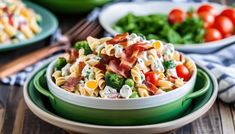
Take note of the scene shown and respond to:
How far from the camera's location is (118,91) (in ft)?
6.90

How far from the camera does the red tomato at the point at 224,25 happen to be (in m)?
3.12

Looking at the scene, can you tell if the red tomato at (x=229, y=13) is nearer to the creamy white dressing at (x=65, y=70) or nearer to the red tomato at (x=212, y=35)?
the red tomato at (x=212, y=35)

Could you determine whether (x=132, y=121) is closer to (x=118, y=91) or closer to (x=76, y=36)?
(x=118, y=91)

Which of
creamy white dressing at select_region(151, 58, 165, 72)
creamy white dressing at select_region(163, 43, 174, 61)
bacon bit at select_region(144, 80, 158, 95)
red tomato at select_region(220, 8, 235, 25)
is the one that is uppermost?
creamy white dressing at select_region(151, 58, 165, 72)

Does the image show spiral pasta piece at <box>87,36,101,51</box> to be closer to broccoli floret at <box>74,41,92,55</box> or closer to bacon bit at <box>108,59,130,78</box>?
broccoli floret at <box>74,41,92,55</box>

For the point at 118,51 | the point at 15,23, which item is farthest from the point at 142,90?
the point at 15,23

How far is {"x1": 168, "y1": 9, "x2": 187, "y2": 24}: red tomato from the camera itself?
10.3ft

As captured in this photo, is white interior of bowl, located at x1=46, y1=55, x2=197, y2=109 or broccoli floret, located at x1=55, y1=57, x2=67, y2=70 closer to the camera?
white interior of bowl, located at x1=46, y1=55, x2=197, y2=109

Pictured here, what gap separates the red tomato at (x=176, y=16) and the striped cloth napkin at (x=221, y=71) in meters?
0.30

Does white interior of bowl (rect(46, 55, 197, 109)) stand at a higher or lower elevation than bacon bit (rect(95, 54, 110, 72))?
lower

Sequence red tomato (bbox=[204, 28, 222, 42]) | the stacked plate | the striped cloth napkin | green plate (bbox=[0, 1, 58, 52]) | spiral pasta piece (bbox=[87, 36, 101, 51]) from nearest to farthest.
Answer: the stacked plate < spiral pasta piece (bbox=[87, 36, 101, 51]) < the striped cloth napkin < green plate (bbox=[0, 1, 58, 52]) < red tomato (bbox=[204, 28, 222, 42])

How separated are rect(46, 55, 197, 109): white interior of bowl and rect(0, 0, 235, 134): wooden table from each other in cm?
17

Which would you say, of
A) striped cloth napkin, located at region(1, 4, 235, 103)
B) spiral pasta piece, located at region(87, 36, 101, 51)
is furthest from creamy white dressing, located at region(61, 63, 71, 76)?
striped cloth napkin, located at region(1, 4, 235, 103)

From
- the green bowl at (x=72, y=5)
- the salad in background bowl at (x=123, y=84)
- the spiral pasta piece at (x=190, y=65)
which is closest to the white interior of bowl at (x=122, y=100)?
the salad in background bowl at (x=123, y=84)
